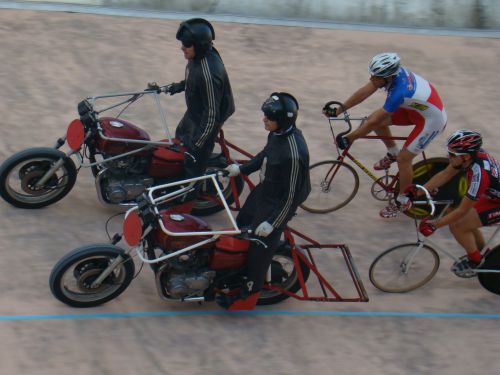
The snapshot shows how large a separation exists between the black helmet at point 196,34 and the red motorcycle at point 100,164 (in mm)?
812

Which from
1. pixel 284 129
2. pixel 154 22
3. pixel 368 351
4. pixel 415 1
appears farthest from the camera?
pixel 415 1

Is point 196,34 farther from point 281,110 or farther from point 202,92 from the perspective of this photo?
point 281,110

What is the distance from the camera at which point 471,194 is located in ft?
20.6

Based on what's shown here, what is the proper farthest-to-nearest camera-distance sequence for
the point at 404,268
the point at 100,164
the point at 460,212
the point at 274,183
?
the point at 100,164 → the point at 404,268 → the point at 460,212 → the point at 274,183

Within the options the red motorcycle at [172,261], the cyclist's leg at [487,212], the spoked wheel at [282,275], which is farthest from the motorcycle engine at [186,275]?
the cyclist's leg at [487,212]

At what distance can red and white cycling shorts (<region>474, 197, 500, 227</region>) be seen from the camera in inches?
263

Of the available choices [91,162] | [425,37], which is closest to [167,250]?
[91,162]

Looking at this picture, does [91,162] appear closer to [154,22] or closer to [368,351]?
[368,351]

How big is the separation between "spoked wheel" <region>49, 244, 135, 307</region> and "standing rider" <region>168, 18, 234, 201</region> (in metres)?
1.22

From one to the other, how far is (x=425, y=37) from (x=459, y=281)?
6290 mm

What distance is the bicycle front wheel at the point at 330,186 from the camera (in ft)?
26.5

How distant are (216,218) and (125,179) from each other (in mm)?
1162

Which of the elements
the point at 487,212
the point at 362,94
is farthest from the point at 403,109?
the point at 487,212

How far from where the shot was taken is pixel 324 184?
8.12 metres
